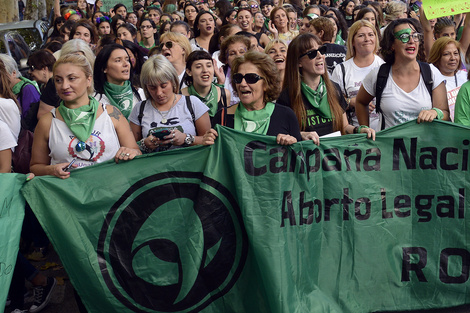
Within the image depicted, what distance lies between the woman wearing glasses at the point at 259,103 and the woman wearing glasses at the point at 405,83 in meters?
0.98

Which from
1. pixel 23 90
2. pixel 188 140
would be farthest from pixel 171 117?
pixel 23 90

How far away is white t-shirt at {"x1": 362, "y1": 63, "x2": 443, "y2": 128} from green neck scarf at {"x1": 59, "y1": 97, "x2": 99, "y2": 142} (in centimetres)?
230

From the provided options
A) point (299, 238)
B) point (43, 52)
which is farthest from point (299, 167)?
point (43, 52)

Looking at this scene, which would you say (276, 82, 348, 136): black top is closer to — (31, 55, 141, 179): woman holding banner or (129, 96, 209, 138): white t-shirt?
(129, 96, 209, 138): white t-shirt

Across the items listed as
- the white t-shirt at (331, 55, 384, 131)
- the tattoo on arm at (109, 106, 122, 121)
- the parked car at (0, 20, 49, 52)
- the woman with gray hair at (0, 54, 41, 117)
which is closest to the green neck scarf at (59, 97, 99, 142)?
the tattoo on arm at (109, 106, 122, 121)

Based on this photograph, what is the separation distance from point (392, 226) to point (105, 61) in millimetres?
2767

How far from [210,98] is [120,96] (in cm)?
80

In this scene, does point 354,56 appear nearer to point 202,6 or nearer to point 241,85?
point 241,85

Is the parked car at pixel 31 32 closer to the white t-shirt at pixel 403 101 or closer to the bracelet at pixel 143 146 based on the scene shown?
the bracelet at pixel 143 146

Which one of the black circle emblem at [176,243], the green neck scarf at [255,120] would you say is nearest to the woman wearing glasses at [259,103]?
the green neck scarf at [255,120]

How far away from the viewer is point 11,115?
520 cm

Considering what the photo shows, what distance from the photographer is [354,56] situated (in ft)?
21.5

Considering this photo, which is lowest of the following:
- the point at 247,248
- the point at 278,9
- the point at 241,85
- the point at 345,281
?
the point at 345,281

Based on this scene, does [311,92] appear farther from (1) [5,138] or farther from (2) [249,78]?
(1) [5,138]
